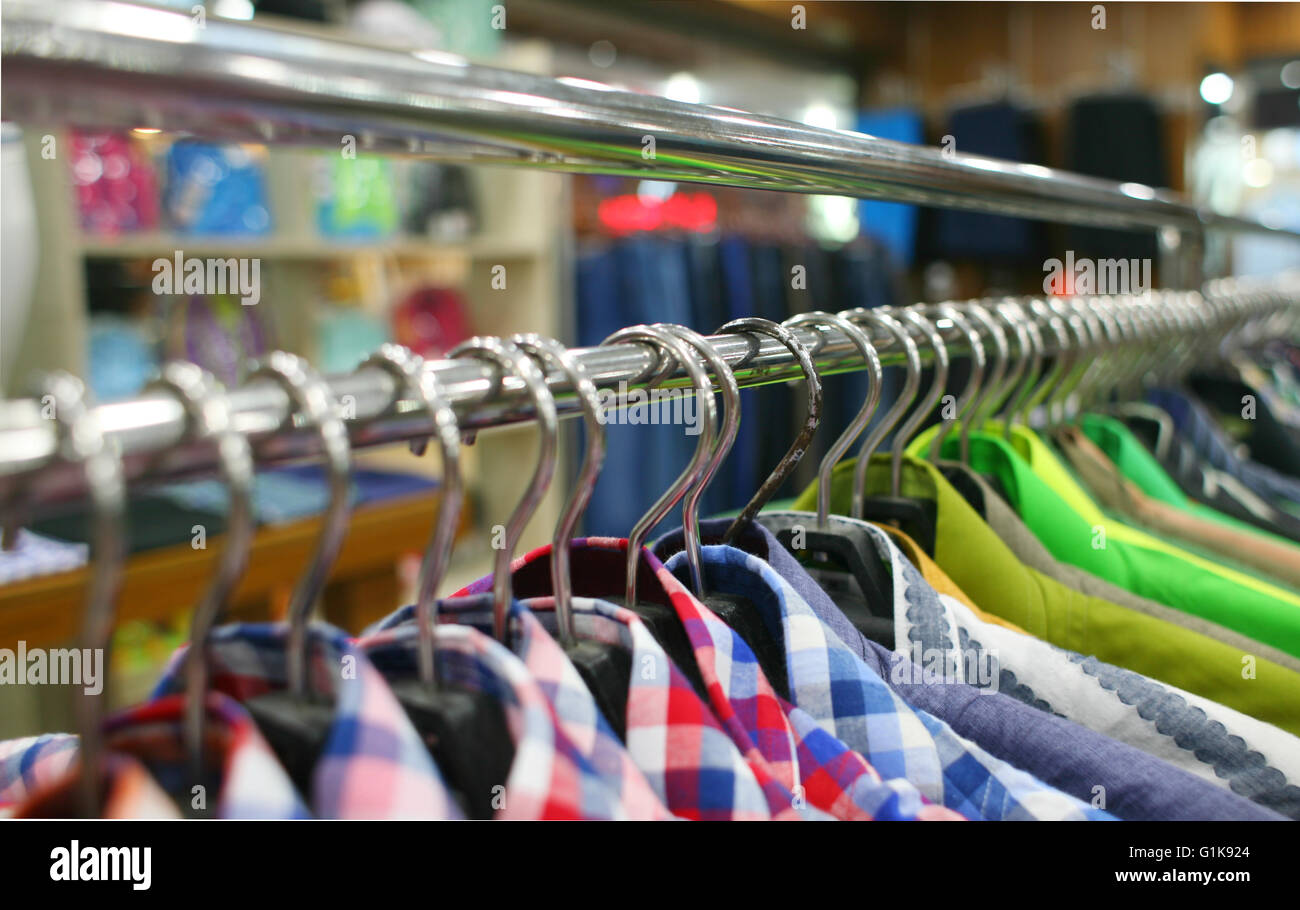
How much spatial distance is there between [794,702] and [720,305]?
86.3 inches

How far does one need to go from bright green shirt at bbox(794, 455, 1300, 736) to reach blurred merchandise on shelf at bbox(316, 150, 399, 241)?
1761 mm

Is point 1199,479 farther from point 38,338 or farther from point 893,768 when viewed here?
point 38,338

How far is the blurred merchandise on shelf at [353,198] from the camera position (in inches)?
83.9

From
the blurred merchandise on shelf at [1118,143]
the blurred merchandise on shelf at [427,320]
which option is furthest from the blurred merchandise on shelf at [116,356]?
the blurred merchandise on shelf at [1118,143]

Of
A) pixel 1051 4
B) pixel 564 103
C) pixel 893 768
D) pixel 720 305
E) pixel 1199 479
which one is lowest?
pixel 893 768

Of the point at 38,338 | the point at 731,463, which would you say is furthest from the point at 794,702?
the point at 731,463

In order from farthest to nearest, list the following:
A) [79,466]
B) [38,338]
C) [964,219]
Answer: [964,219]
[38,338]
[79,466]

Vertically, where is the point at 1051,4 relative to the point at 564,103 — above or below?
above

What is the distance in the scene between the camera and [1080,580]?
0.62 m

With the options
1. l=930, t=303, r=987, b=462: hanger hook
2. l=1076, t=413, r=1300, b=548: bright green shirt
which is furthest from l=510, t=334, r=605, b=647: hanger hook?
l=1076, t=413, r=1300, b=548: bright green shirt

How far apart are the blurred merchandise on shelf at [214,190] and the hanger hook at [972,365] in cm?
165

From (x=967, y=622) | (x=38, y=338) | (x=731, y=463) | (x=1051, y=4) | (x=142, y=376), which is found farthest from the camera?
(x=1051, y=4)

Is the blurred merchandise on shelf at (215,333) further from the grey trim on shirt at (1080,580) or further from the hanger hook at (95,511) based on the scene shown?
the hanger hook at (95,511)

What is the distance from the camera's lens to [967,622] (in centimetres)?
53
